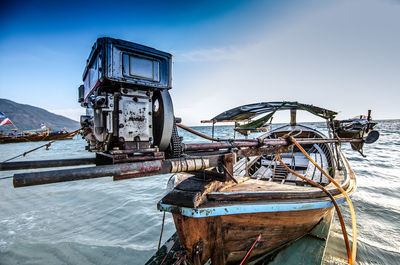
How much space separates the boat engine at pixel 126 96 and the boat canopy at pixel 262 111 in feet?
17.0

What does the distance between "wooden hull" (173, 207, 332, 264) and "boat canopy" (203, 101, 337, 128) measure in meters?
4.20

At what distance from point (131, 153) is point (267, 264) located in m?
Answer: 3.01

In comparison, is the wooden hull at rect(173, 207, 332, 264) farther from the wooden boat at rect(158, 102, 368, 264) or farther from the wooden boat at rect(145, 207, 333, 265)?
the wooden boat at rect(145, 207, 333, 265)

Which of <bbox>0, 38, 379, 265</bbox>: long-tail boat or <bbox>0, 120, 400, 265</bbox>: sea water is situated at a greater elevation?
<bbox>0, 38, 379, 265</bbox>: long-tail boat

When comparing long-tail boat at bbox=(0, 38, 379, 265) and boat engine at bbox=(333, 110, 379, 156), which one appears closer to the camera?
long-tail boat at bbox=(0, 38, 379, 265)

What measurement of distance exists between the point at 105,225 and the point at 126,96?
5051mm

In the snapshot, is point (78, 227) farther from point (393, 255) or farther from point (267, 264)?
point (393, 255)

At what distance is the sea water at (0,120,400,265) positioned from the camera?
13.5 feet

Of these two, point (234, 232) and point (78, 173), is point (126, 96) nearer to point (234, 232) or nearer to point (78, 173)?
point (78, 173)

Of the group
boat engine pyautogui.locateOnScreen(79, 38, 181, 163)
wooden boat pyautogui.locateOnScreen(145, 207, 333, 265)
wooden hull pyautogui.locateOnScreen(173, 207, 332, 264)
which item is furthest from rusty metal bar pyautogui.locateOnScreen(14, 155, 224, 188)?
wooden boat pyautogui.locateOnScreen(145, 207, 333, 265)

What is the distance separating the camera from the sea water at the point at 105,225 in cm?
411

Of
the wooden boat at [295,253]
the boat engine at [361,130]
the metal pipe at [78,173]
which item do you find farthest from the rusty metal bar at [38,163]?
the boat engine at [361,130]

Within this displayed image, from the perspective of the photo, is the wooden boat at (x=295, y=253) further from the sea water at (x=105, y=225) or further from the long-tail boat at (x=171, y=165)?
the sea water at (x=105, y=225)

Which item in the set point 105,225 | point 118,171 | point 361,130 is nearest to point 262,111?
point 361,130
